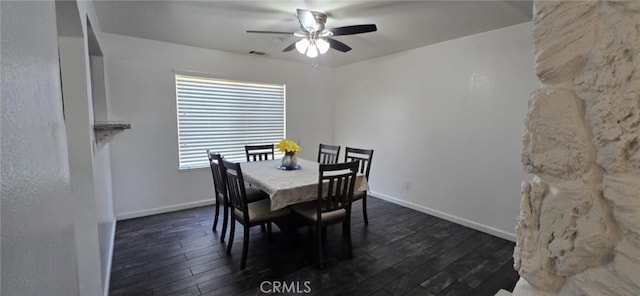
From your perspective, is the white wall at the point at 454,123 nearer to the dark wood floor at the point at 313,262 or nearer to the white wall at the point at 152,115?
the dark wood floor at the point at 313,262

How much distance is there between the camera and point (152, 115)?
353 cm

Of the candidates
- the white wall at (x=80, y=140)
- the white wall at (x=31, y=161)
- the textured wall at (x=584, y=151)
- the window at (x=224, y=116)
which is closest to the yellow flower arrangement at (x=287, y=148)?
the window at (x=224, y=116)

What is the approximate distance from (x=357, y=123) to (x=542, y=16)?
3890 millimetres

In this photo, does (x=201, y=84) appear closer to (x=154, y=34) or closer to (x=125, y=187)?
(x=154, y=34)

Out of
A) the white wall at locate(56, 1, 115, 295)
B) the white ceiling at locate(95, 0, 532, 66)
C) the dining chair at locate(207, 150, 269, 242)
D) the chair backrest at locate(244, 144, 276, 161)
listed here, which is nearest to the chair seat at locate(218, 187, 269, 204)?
the dining chair at locate(207, 150, 269, 242)

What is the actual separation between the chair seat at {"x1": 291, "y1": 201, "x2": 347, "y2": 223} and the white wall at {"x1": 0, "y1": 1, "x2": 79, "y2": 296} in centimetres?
170

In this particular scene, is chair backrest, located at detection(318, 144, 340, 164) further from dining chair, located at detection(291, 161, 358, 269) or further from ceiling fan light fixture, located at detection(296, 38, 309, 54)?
ceiling fan light fixture, located at detection(296, 38, 309, 54)

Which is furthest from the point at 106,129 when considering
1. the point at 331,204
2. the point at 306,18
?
the point at 331,204

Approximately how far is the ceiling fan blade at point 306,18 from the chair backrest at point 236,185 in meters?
1.25

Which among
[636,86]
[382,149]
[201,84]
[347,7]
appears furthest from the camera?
[382,149]

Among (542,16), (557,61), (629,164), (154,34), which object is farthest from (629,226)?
(154,34)

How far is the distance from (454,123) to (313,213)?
6.90 feet

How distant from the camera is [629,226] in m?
0.74

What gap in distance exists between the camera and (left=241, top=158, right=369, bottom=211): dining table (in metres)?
2.28
